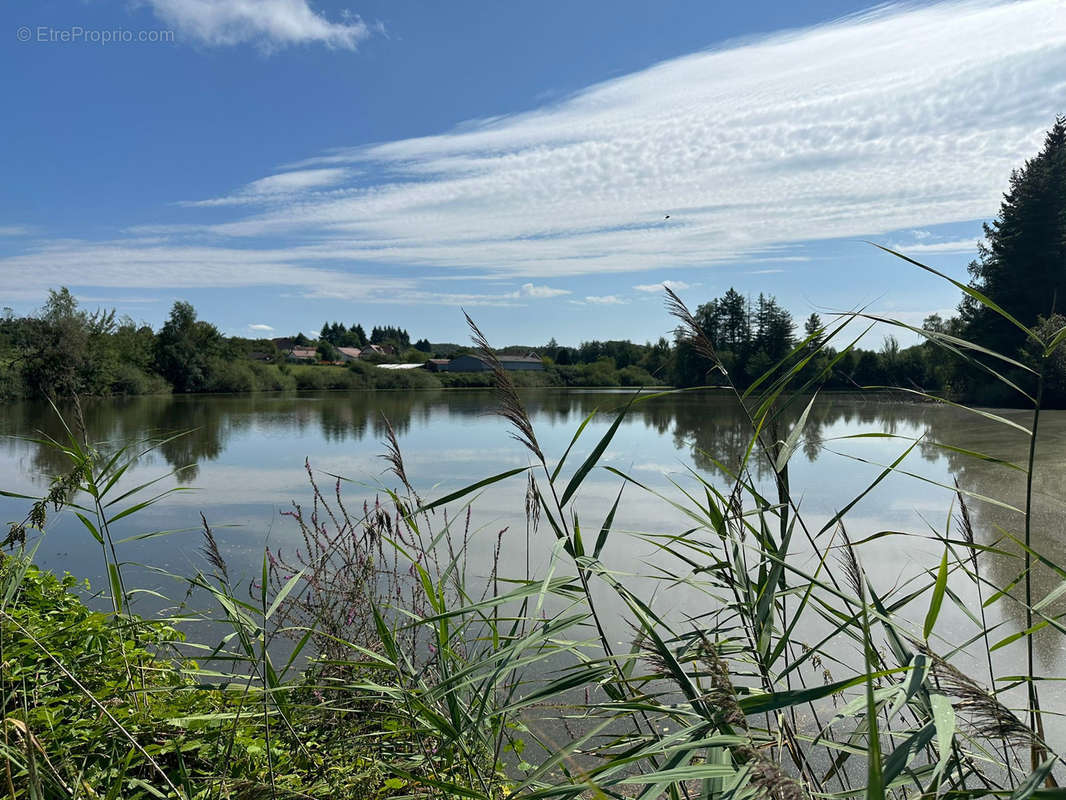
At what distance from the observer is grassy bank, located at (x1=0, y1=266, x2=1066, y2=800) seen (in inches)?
36.9

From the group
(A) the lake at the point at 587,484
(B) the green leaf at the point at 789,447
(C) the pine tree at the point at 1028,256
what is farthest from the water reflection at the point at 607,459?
(C) the pine tree at the point at 1028,256

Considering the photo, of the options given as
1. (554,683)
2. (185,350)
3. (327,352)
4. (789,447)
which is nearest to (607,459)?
(789,447)

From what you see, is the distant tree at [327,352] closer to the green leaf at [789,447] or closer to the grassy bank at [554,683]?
the grassy bank at [554,683]

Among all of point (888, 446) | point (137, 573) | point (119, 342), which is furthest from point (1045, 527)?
point (119, 342)

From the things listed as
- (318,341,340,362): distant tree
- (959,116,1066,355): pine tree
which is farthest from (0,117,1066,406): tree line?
(318,341,340,362): distant tree

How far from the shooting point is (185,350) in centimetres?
4025

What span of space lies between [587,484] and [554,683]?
8428mm

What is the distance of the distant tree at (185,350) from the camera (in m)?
40.1

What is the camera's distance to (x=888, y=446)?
12.5 meters

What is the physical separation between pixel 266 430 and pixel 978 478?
50.2ft

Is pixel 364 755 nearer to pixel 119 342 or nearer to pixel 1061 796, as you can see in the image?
pixel 1061 796

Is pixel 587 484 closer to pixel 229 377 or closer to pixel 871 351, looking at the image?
pixel 871 351

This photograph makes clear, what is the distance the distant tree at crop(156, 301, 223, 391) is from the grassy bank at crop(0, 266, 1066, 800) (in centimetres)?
4100

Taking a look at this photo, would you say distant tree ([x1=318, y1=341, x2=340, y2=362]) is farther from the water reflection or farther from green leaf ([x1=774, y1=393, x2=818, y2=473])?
green leaf ([x1=774, y1=393, x2=818, y2=473])
